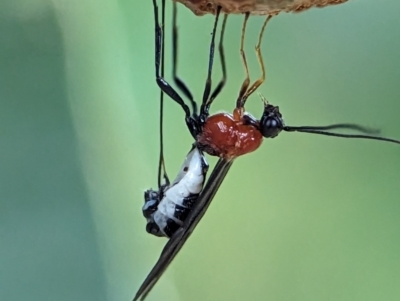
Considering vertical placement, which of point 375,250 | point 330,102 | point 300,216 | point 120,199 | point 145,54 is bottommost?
point 375,250

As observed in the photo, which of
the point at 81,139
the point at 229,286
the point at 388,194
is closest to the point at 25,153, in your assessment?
the point at 81,139

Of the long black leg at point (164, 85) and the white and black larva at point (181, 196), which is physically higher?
the long black leg at point (164, 85)

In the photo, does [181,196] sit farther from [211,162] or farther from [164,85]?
[211,162]

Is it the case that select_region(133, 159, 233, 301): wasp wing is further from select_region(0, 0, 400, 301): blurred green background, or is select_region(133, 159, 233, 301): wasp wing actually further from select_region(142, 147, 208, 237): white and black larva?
select_region(0, 0, 400, 301): blurred green background

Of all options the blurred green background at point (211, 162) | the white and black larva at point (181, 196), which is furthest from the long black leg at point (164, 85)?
the blurred green background at point (211, 162)

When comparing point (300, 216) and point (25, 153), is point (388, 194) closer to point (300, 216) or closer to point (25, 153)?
point (300, 216)

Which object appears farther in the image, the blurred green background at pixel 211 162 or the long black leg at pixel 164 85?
the blurred green background at pixel 211 162

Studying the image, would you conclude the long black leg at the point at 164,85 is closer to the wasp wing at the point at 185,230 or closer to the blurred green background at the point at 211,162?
the wasp wing at the point at 185,230

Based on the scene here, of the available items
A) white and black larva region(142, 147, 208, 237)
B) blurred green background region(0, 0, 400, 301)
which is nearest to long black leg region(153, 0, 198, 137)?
white and black larva region(142, 147, 208, 237)
